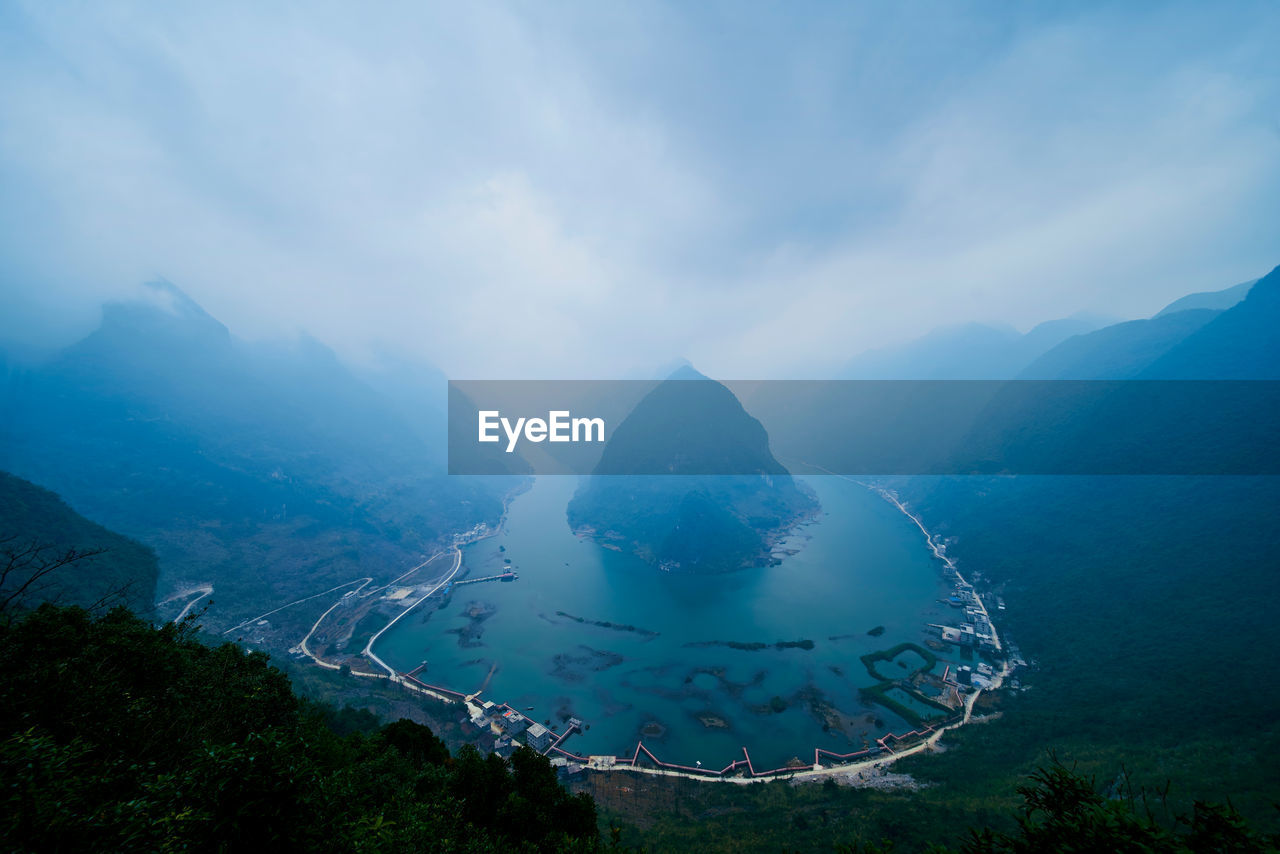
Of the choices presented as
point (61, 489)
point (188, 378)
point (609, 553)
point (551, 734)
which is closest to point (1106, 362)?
point (609, 553)

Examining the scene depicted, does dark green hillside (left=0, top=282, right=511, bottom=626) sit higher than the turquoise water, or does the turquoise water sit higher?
dark green hillside (left=0, top=282, right=511, bottom=626)

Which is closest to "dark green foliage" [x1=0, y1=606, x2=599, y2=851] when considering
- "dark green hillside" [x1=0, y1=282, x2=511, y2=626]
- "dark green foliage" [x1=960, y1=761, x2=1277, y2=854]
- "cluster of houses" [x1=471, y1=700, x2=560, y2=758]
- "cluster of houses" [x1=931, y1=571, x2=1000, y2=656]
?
"dark green foliage" [x1=960, y1=761, x2=1277, y2=854]

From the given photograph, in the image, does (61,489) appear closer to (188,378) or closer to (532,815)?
(188,378)

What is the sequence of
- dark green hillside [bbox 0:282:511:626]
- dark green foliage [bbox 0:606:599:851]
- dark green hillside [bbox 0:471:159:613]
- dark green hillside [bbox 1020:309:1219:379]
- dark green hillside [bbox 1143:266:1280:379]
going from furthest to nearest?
dark green hillside [bbox 1020:309:1219:379], dark green hillside [bbox 0:282:511:626], dark green hillside [bbox 1143:266:1280:379], dark green hillside [bbox 0:471:159:613], dark green foliage [bbox 0:606:599:851]

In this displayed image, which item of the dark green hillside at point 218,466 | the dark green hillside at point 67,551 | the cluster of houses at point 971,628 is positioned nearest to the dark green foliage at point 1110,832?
the cluster of houses at point 971,628

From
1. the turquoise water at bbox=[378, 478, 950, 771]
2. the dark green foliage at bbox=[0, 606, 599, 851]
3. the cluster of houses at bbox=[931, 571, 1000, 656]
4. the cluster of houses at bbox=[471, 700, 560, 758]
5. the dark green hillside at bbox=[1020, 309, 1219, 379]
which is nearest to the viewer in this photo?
the dark green foliage at bbox=[0, 606, 599, 851]

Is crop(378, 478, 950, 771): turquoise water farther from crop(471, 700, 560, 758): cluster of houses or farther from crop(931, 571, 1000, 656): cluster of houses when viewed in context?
crop(931, 571, 1000, 656): cluster of houses
